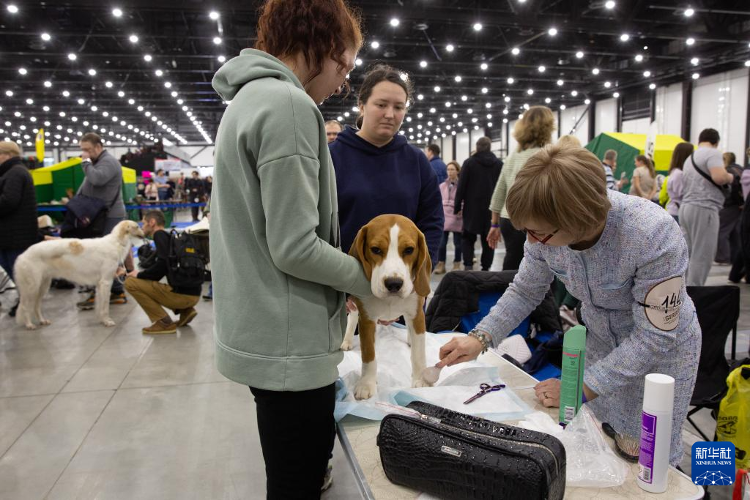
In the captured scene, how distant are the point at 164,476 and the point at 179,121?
30547mm

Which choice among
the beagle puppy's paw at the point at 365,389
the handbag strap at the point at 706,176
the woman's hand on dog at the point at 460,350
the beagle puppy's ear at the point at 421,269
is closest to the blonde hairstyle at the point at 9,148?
the beagle puppy's paw at the point at 365,389

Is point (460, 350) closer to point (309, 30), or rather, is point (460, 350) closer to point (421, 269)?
point (421, 269)

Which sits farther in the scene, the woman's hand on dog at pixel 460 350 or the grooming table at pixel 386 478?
the woman's hand on dog at pixel 460 350

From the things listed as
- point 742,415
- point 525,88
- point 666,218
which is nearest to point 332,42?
point 666,218

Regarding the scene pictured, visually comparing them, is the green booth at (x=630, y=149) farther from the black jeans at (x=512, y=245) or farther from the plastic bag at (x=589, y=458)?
the plastic bag at (x=589, y=458)

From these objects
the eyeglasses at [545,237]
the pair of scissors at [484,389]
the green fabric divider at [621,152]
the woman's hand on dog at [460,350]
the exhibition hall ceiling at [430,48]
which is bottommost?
the pair of scissors at [484,389]

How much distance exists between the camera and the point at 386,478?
121 centimetres

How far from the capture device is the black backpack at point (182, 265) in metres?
4.75

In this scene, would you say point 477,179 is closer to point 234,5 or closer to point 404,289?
point 404,289

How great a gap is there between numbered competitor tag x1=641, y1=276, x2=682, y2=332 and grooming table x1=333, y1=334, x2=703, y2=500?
1.05 ft

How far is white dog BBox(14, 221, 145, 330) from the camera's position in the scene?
4863mm

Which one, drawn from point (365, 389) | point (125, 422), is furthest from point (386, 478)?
point (125, 422)

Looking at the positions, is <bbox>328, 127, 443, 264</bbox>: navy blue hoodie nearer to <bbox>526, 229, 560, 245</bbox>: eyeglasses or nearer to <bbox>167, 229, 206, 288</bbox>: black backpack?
<bbox>526, 229, 560, 245</bbox>: eyeglasses

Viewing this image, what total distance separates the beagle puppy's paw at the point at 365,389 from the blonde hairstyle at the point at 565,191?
0.73 metres
